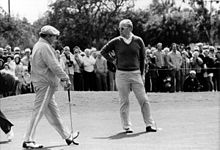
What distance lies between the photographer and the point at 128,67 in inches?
465

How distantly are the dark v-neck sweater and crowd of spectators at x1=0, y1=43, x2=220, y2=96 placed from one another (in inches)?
366

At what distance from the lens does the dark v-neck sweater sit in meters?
11.8

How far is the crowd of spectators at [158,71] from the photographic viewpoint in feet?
71.9

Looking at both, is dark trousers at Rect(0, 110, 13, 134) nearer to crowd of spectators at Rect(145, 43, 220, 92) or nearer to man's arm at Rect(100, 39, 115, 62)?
man's arm at Rect(100, 39, 115, 62)

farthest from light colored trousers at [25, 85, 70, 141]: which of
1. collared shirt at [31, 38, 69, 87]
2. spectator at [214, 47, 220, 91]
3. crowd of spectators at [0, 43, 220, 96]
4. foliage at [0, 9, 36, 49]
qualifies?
foliage at [0, 9, 36, 49]

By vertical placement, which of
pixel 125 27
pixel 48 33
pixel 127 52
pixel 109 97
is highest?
pixel 125 27

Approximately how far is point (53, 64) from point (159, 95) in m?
9.95

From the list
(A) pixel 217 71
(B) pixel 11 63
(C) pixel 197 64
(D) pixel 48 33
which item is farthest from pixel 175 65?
(D) pixel 48 33

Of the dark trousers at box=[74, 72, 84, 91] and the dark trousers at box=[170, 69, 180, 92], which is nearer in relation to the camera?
the dark trousers at box=[74, 72, 84, 91]

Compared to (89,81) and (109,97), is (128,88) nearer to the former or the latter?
(109,97)

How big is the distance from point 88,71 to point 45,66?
12.0 metres

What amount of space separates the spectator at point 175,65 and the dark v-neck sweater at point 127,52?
1076 cm

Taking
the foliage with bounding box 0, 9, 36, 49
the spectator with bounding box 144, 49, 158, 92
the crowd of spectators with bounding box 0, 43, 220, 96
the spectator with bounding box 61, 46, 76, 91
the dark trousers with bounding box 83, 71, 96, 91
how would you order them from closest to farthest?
the spectator with bounding box 61, 46, 76, 91
the crowd of spectators with bounding box 0, 43, 220, 96
the dark trousers with bounding box 83, 71, 96, 91
the spectator with bounding box 144, 49, 158, 92
the foliage with bounding box 0, 9, 36, 49

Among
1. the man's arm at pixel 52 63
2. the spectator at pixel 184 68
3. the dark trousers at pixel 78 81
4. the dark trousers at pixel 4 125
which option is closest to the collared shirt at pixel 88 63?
the dark trousers at pixel 78 81
